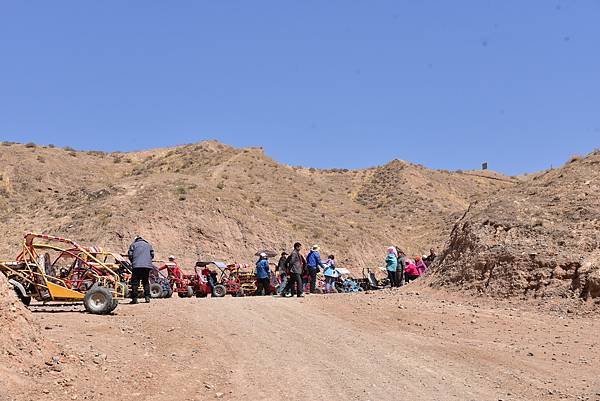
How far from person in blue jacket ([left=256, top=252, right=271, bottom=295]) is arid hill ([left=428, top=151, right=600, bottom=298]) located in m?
5.27

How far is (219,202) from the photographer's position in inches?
1729

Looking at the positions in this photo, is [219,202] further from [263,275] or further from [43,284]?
[43,284]

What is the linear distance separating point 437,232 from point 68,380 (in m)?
54.6

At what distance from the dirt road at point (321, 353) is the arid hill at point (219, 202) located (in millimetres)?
23952

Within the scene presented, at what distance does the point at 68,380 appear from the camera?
24.7 ft

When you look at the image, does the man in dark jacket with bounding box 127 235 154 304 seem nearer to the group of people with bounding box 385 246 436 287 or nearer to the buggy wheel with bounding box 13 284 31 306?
the buggy wheel with bounding box 13 284 31 306

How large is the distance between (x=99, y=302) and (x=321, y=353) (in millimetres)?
5151

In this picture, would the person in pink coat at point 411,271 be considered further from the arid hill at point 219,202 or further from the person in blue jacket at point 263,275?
the arid hill at point 219,202

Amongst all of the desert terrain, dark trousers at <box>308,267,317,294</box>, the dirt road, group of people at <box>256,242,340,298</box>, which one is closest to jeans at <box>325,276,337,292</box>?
group of people at <box>256,242,340,298</box>

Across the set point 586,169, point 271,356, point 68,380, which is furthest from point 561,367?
point 586,169

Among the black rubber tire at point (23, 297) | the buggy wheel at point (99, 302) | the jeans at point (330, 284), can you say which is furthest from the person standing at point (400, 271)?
the black rubber tire at point (23, 297)

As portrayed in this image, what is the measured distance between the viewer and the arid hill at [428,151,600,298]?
1559 cm

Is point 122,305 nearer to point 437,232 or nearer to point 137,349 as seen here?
point 137,349

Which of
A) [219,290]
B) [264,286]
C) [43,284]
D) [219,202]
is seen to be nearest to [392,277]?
[264,286]
